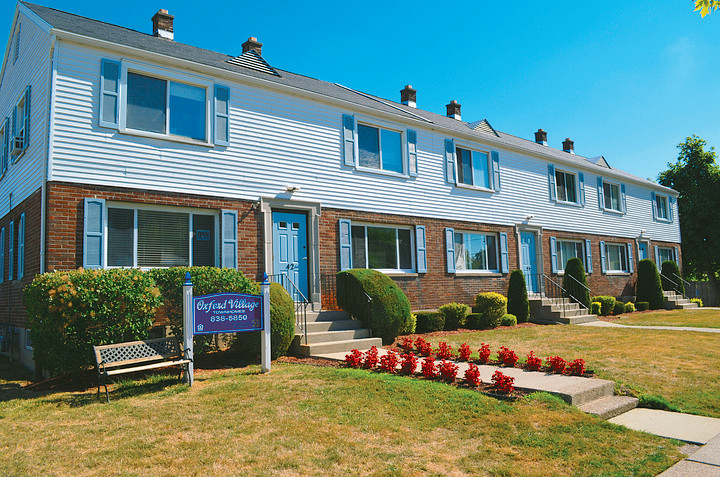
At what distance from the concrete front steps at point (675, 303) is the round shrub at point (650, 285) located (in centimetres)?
37

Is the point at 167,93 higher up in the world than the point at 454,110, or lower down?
lower down

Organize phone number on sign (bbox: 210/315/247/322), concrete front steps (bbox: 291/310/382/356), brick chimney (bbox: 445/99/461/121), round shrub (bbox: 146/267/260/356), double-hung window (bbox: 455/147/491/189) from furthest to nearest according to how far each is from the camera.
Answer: brick chimney (bbox: 445/99/461/121)
double-hung window (bbox: 455/147/491/189)
concrete front steps (bbox: 291/310/382/356)
round shrub (bbox: 146/267/260/356)
phone number on sign (bbox: 210/315/247/322)

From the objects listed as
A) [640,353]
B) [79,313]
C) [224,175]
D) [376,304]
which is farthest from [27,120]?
[640,353]

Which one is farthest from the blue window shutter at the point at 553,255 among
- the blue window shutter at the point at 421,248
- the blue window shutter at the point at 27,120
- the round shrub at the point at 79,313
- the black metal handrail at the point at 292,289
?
the blue window shutter at the point at 27,120

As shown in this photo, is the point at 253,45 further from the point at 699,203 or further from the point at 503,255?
the point at 699,203

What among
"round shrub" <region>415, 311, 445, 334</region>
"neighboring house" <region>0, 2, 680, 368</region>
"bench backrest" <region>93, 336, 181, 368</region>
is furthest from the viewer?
"round shrub" <region>415, 311, 445, 334</region>

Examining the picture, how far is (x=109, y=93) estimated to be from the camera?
10.0 metres

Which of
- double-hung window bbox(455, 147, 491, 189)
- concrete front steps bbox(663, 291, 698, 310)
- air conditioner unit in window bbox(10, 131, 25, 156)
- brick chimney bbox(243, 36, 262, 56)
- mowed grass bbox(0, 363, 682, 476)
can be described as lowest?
mowed grass bbox(0, 363, 682, 476)

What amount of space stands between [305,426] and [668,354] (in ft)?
24.3

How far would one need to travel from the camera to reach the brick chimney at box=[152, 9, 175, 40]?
46.3 feet

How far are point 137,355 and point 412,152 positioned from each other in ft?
33.3

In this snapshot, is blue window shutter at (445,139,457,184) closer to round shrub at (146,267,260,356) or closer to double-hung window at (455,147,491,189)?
double-hung window at (455,147,491,189)

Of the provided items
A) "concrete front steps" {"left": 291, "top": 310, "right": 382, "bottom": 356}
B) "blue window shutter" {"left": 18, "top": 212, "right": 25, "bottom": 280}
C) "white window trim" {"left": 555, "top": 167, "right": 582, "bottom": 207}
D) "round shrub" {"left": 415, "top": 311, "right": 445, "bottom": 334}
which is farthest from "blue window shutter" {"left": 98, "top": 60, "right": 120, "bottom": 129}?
"white window trim" {"left": 555, "top": 167, "right": 582, "bottom": 207}

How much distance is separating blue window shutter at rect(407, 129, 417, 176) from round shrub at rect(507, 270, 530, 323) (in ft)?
14.9
